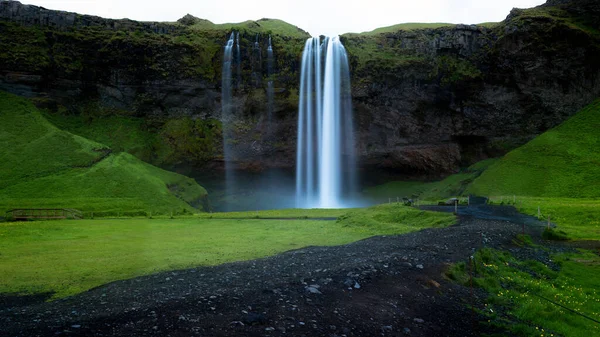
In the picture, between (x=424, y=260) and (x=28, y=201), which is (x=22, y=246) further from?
(x=28, y=201)

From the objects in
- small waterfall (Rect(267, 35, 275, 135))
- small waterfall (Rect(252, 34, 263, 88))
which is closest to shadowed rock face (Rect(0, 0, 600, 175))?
small waterfall (Rect(252, 34, 263, 88))

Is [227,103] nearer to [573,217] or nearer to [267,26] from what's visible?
[267,26]

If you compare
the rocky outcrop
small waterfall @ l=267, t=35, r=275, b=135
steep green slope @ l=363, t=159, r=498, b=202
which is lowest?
steep green slope @ l=363, t=159, r=498, b=202

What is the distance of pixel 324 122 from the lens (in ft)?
238

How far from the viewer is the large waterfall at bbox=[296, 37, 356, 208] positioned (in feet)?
239

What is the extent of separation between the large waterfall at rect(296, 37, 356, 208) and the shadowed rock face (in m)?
2.03

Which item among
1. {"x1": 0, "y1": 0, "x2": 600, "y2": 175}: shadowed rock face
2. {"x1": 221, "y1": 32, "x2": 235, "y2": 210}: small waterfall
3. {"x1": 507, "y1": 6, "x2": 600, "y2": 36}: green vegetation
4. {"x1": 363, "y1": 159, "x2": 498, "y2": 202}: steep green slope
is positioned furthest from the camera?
{"x1": 221, "y1": 32, "x2": 235, "y2": 210}: small waterfall

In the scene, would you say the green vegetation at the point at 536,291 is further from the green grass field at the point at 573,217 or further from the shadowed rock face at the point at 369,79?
the shadowed rock face at the point at 369,79

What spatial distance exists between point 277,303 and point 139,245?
16.8m

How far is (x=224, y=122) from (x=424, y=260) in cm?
6604

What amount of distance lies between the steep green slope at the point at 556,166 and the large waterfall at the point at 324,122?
2366cm

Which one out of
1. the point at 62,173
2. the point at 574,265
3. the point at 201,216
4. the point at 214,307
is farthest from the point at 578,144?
the point at 62,173

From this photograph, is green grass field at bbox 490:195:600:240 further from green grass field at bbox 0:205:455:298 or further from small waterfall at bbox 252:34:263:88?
small waterfall at bbox 252:34:263:88

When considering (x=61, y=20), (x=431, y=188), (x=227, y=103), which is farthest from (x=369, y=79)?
(x=61, y=20)
